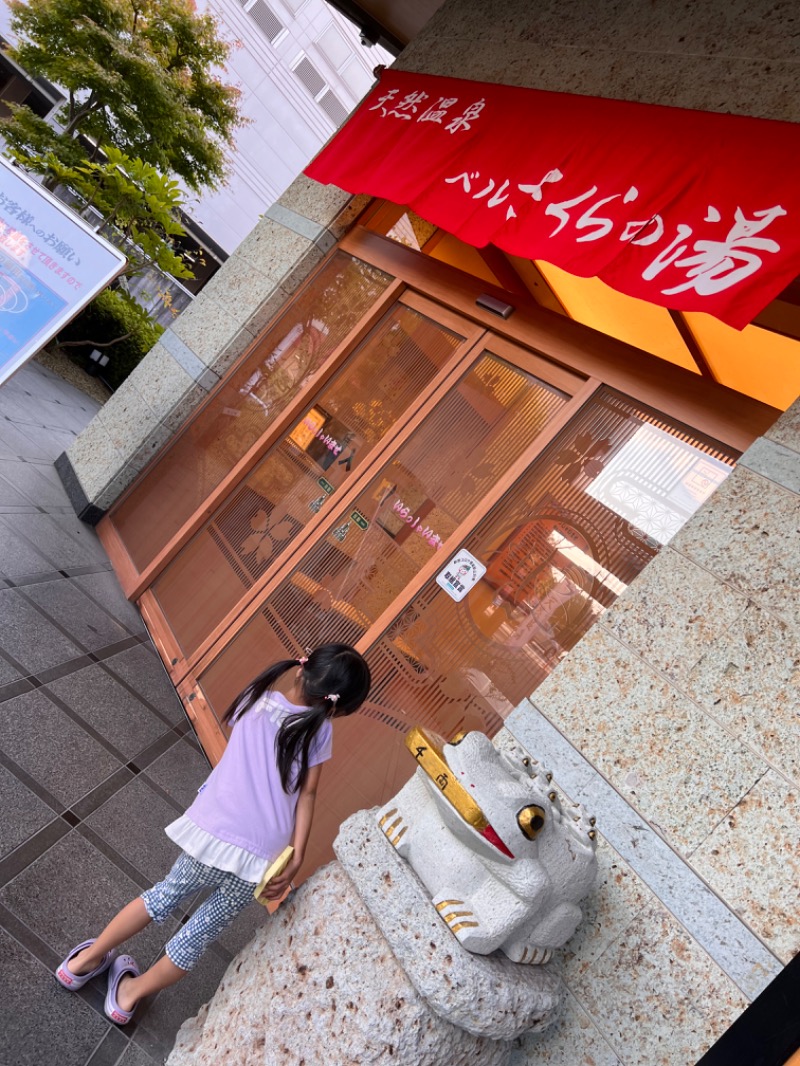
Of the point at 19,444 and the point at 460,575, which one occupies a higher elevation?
the point at 460,575

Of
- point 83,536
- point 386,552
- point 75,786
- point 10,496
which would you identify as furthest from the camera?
point 83,536

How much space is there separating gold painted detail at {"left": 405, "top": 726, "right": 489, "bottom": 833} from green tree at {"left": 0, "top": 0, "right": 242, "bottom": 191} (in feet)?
42.4

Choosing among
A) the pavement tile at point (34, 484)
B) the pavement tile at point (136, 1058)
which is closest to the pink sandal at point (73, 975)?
the pavement tile at point (136, 1058)

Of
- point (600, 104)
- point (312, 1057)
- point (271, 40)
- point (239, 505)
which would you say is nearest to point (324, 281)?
point (239, 505)

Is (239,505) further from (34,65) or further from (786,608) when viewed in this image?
(34,65)

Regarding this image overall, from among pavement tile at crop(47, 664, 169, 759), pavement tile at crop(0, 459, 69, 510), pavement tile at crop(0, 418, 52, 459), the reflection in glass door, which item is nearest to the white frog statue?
the reflection in glass door

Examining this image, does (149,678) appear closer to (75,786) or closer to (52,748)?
(52,748)

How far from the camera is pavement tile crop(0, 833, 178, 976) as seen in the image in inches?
112

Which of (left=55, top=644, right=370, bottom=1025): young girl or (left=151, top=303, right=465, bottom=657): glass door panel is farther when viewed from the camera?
(left=151, top=303, right=465, bottom=657): glass door panel

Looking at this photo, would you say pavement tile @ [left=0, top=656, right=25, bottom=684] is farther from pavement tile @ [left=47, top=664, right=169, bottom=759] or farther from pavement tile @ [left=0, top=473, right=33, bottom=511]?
pavement tile @ [left=0, top=473, right=33, bottom=511]

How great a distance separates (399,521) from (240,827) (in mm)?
2562

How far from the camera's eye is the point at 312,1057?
2186 millimetres

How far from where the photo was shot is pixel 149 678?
5.18m

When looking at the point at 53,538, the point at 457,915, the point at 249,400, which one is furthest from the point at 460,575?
the point at 53,538
